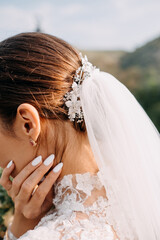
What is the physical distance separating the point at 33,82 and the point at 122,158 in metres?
0.73

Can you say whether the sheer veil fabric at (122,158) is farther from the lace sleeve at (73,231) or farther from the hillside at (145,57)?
the hillside at (145,57)

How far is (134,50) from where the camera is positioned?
2394cm

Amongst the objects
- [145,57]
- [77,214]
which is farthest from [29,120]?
[145,57]

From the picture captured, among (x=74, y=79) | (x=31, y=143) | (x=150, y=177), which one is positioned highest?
(x=74, y=79)

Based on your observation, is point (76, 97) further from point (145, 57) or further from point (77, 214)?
point (145, 57)

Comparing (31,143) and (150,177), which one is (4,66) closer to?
(31,143)

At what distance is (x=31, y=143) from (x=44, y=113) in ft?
0.67

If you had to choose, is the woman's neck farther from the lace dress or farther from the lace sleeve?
the lace sleeve

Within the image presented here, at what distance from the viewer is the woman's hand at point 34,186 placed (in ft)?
6.02

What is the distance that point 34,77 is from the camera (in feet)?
5.81

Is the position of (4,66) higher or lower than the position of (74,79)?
higher

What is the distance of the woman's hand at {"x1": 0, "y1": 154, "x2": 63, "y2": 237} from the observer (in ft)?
6.02

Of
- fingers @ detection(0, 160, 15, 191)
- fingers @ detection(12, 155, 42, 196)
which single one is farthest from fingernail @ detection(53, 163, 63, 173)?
fingers @ detection(0, 160, 15, 191)

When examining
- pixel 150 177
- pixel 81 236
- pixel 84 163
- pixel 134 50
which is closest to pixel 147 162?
pixel 150 177
